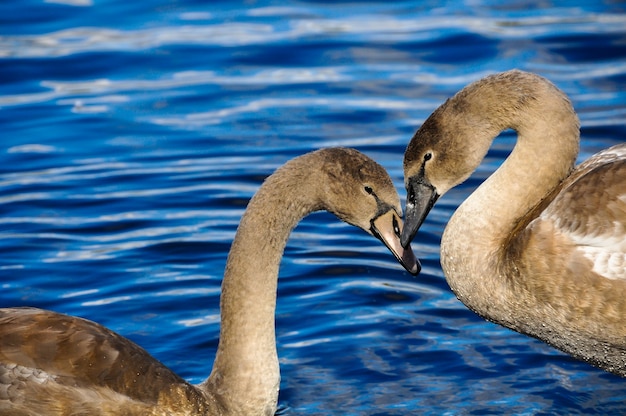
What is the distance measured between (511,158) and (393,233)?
3.12 ft

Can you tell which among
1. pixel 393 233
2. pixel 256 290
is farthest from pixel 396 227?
pixel 256 290

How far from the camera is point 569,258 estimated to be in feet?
21.0

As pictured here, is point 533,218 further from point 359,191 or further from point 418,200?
point 359,191

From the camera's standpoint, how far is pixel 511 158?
22.4 ft

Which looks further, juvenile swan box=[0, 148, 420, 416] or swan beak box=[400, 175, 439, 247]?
swan beak box=[400, 175, 439, 247]

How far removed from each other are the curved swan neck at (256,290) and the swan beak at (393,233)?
33 centimetres

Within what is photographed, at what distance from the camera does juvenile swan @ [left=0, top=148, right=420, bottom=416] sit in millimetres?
5750

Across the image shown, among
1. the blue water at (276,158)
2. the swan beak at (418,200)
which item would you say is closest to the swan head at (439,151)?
the swan beak at (418,200)

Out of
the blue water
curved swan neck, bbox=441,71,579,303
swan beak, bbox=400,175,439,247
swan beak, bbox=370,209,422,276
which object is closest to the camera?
swan beak, bbox=370,209,422,276

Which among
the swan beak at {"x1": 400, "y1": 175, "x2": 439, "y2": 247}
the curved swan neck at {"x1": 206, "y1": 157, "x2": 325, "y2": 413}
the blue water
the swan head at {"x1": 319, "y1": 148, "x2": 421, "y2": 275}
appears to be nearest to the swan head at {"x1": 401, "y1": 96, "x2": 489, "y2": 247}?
the swan beak at {"x1": 400, "y1": 175, "x2": 439, "y2": 247}

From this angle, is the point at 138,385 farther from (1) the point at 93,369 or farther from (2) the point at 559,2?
(2) the point at 559,2

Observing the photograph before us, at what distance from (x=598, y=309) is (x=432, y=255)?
284 centimetres

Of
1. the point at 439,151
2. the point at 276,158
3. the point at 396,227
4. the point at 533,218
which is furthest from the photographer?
the point at 276,158

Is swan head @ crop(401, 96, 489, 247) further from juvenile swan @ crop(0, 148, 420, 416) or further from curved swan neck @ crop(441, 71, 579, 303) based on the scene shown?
juvenile swan @ crop(0, 148, 420, 416)
